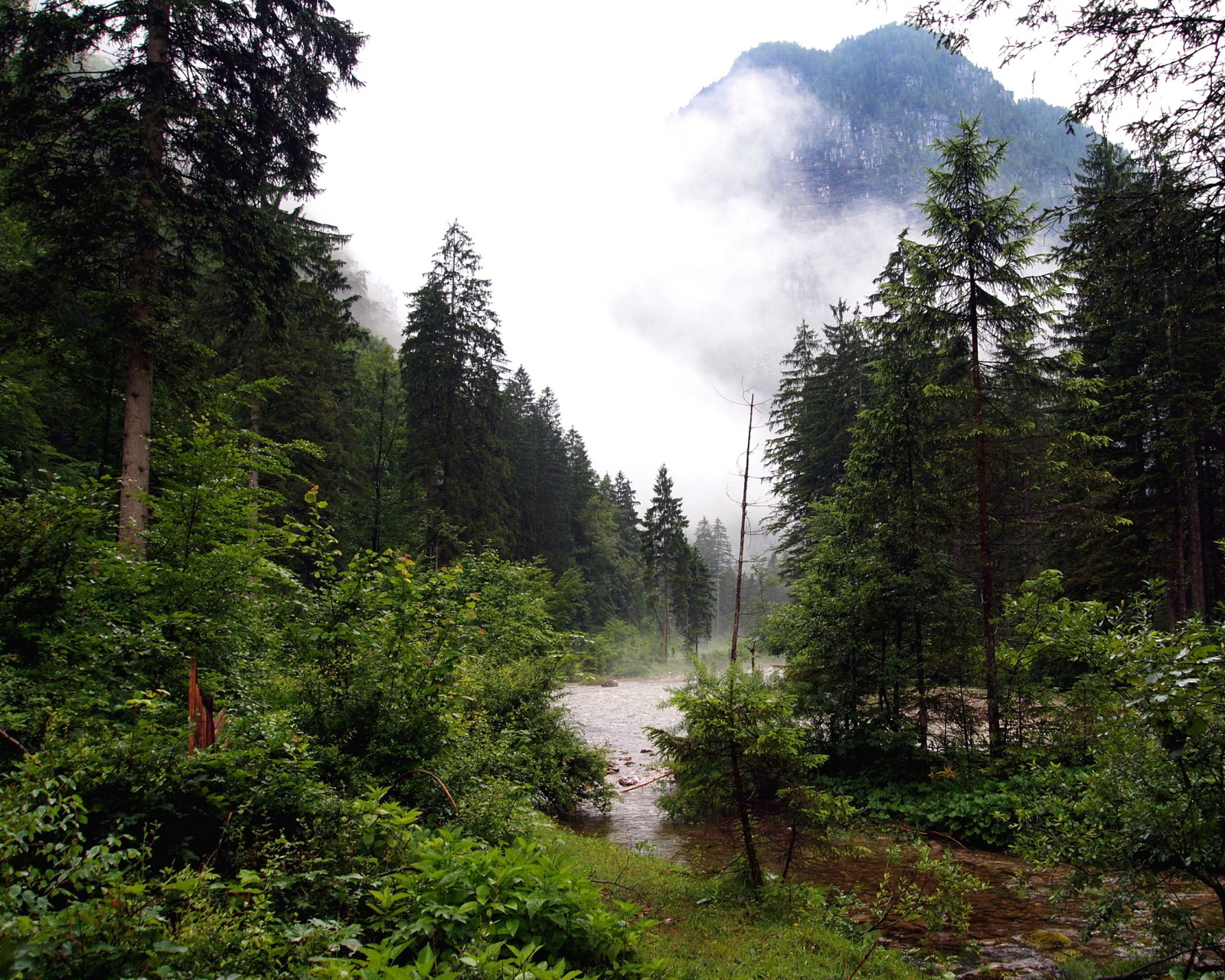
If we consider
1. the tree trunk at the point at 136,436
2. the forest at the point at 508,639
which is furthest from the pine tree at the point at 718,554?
the tree trunk at the point at 136,436

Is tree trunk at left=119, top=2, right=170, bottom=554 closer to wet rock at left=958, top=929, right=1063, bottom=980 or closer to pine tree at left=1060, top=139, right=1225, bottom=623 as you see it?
wet rock at left=958, top=929, right=1063, bottom=980

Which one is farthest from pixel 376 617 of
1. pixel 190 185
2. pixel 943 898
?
pixel 190 185

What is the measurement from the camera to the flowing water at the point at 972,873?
228 inches

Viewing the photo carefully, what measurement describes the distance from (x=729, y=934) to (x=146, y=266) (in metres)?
11.6

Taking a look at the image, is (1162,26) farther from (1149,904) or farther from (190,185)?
(190,185)

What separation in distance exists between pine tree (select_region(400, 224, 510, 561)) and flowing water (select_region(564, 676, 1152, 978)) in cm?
1343

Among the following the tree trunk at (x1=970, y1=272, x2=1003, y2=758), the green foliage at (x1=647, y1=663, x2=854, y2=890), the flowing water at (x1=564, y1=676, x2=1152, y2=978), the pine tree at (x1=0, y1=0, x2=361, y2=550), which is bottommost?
the flowing water at (x1=564, y1=676, x2=1152, y2=978)

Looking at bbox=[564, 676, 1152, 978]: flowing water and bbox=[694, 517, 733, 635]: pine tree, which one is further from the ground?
bbox=[694, 517, 733, 635]: pine tree

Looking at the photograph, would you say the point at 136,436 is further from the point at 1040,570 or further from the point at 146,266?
the point at 1040,570

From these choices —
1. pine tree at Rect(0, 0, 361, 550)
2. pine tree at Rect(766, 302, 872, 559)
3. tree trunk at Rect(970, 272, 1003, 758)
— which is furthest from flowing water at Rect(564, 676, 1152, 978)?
pine tree at Rect(766, 302, 872, 559)

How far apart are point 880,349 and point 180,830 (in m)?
24.3

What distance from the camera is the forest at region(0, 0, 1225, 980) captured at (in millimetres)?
3369

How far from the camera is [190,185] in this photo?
9844mm

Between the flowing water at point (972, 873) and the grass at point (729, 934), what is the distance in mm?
1134
